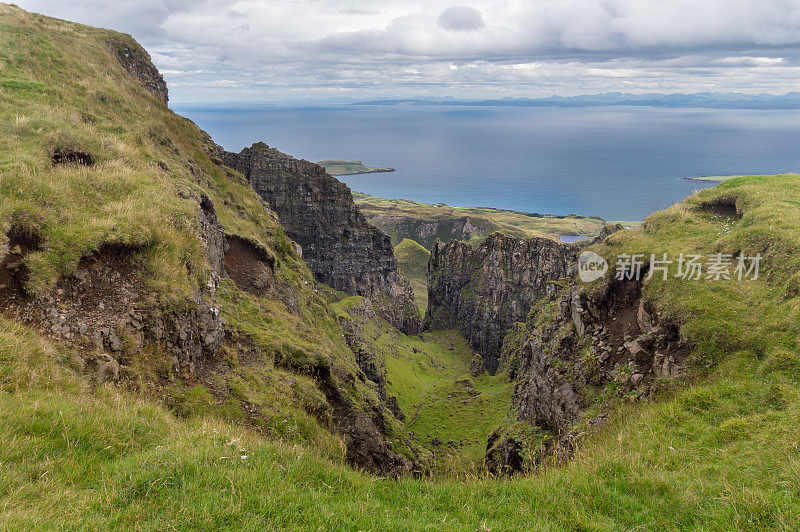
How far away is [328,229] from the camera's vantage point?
124m

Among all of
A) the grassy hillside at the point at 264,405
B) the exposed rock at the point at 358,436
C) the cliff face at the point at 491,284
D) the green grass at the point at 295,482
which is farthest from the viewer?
the cliff face at the point at 491,284

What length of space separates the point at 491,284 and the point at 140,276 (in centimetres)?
10814

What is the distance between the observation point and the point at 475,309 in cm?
12138

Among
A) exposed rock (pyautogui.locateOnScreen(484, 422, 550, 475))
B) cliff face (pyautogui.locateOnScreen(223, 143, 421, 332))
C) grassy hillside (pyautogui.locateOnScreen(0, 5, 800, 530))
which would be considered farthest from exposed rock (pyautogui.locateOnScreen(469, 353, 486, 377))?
exposed rock (pyautogui.locateOnScreen(484, 422, 550, 475))

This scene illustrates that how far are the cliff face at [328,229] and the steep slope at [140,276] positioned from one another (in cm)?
7980

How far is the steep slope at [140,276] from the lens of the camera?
14188 mm

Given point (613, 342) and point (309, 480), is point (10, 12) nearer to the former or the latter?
Result: point (309, 480)

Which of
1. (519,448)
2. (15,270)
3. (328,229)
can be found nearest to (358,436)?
(519,448)

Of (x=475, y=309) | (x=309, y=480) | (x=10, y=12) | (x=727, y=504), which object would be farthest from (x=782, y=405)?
(x=475, y=309)

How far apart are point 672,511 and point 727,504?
1.01 metres

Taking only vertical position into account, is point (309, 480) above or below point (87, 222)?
below

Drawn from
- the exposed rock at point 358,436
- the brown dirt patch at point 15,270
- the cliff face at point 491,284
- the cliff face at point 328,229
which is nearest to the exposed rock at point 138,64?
the brown dirt patch at point 15,270

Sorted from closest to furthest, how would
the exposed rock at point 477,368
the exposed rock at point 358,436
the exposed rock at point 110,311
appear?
the exposed rock at point 110,311 → the exposed rock at point 358,436 → the exposed rock at point 477,368

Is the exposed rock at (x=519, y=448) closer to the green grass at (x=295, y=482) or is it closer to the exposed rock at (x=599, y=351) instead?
the exposed rock at (x=599, y=351)
